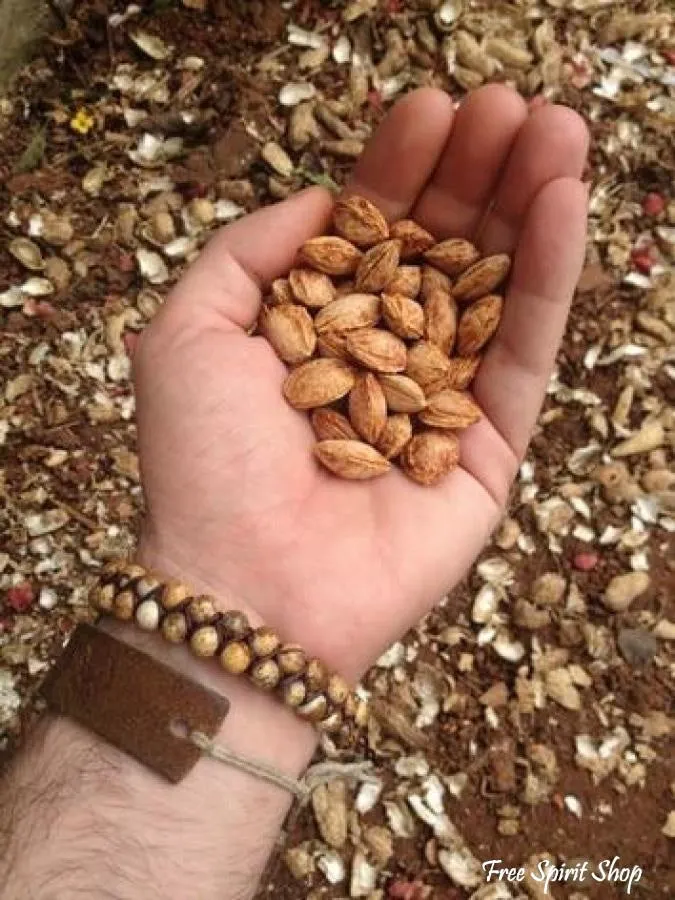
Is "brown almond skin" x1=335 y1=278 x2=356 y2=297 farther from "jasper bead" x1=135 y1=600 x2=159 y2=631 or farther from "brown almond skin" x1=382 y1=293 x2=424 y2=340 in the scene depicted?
"jasper bead" x1=135 y1=600 x2=159 y2=631

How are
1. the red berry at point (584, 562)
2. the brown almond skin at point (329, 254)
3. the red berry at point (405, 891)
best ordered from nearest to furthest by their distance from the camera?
the brown almond skin at point (329, 254) < the red berry at point (405, 891) < the red berry at point (584, 562)

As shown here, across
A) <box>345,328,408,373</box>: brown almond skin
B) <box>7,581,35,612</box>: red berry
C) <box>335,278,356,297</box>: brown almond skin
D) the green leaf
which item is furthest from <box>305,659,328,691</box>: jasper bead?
the green leaf

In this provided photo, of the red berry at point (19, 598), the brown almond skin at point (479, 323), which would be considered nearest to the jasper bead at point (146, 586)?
the brown almond skin at point (479, 323)

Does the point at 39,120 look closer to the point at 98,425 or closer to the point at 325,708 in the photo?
the point at 98,425

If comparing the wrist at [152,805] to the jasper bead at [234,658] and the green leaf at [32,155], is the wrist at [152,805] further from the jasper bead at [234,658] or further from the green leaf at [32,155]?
the green leaf at [32,155]

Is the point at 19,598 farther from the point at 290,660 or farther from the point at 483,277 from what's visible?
the point at 483,277

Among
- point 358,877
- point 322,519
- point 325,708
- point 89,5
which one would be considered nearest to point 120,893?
point 325,708
